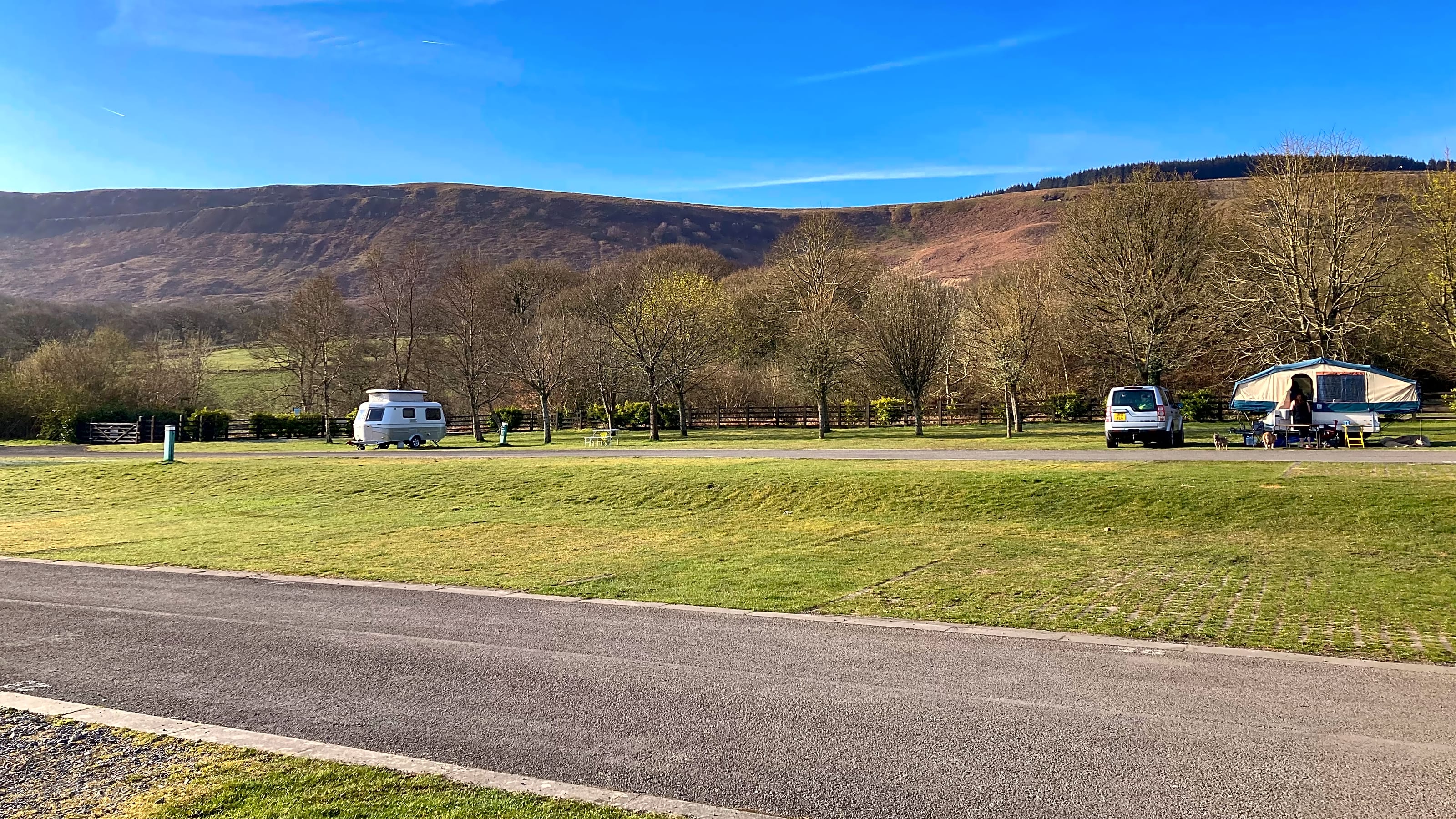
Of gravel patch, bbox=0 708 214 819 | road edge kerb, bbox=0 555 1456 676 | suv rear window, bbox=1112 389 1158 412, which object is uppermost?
suv rear window, bbox=1112 389 1158 412

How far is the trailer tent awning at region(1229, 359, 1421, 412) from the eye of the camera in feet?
90.7

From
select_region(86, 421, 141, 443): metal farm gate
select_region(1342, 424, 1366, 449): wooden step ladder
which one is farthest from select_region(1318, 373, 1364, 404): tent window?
select_region(86, 421, 141, 443): metal farm gate

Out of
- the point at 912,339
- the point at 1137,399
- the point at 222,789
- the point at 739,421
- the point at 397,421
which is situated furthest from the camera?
the point at 739,421

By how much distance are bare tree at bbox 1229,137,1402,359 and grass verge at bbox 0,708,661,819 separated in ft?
143

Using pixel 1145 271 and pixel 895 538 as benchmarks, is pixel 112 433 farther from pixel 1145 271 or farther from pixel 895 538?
pixel 1145 271

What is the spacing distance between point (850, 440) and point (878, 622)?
105ft

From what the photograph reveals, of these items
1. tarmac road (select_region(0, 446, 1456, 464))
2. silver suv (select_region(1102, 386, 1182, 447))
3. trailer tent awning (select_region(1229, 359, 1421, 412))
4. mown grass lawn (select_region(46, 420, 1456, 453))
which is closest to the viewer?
tarmac road (select_region(0, 446, 1456, 464))

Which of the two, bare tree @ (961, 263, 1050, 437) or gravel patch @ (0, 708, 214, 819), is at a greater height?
bare tree @ (961, 263, 1050, 437)

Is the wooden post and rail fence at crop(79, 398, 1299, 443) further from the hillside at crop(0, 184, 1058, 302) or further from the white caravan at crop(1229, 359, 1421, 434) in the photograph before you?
the hillside at crop(0, 184, 1058, 302)

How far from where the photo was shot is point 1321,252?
39219mm

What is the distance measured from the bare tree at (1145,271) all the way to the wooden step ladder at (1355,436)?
14.9m

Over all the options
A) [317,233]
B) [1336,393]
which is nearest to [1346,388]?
[1336,393]

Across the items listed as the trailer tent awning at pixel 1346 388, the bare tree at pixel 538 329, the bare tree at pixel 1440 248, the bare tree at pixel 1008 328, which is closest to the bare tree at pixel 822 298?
the bare tree at pixel 1008 328

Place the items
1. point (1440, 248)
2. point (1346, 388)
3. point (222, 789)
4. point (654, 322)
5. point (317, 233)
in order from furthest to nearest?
point (317, 233) < point (654, 322) < point (1440, 248) < point (1346, 388) < point (222, 789)
